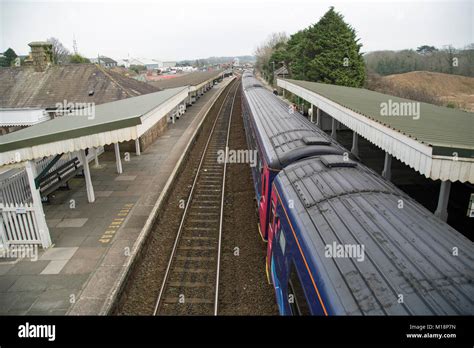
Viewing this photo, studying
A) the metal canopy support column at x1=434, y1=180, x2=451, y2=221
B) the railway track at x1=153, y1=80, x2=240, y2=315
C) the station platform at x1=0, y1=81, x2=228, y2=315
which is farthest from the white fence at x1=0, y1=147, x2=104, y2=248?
the metal canopy support column at x1=434, y1=180, x2=451, y2=221

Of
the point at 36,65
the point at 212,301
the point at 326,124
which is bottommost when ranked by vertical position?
the point at 212,301

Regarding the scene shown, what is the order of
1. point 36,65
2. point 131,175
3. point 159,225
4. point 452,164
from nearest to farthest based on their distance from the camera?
point 452,164 → point 159,225 → point 131,175 → point 36,65

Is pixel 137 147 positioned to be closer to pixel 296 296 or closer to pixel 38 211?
pixel 38 211

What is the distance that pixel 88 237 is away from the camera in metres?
9.95

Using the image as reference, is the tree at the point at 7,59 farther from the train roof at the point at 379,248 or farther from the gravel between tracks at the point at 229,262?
the train roof at the point at 379,248

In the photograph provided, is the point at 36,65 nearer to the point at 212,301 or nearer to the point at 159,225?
the point at 159,225

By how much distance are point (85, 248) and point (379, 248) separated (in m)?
8.27

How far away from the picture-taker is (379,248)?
389 cm

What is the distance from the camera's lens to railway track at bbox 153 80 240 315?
24.1ft

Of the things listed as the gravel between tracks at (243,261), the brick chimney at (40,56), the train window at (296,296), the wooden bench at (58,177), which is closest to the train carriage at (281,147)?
the gravel between tracks at (243,261)
